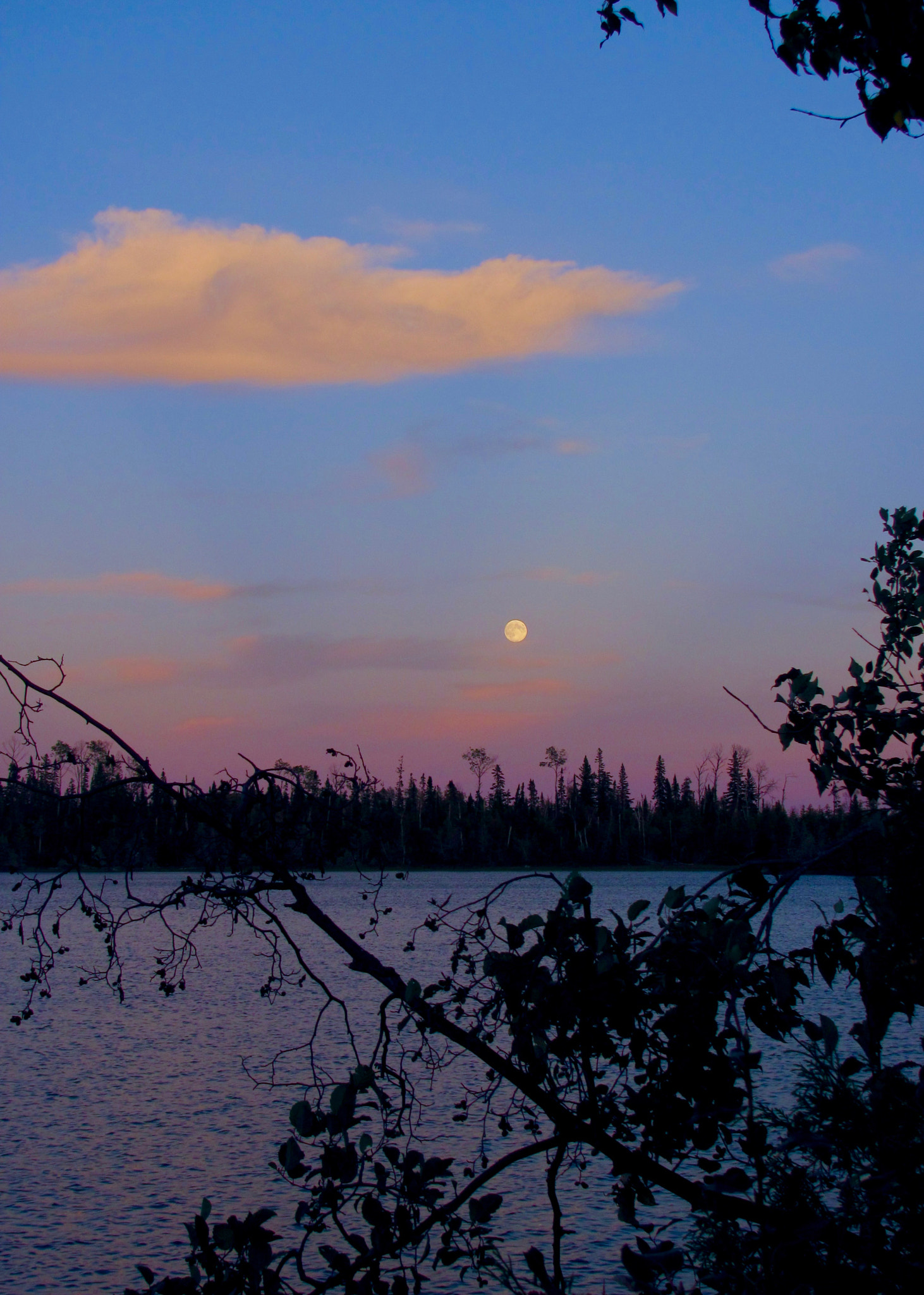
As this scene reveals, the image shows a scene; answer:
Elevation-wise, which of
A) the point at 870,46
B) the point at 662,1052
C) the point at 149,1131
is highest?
the point at 870,46

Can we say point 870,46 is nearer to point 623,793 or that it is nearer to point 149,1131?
point 149,1131

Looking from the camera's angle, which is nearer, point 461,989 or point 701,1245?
point 461,989

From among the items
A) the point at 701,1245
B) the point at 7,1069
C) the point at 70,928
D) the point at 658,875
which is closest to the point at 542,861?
the point at 658,875

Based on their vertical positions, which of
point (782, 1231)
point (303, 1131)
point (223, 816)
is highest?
point (223, 816)

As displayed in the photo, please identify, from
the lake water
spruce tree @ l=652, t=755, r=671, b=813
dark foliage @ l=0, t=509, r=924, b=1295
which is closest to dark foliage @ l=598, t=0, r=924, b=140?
dark foliage @ l=0, t=509, r=924, b=1295

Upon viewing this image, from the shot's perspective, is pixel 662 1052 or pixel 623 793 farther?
pixel 623 793

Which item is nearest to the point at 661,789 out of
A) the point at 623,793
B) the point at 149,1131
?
the point at 623,793

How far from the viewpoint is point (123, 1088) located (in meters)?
29.5

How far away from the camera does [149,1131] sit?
83.6ft

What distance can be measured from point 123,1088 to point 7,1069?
4.52 m

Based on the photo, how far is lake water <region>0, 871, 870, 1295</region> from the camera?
60.2 ft

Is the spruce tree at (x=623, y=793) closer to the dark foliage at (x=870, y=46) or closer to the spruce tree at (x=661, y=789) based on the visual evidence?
the spruce tree at (x=661, y=789)

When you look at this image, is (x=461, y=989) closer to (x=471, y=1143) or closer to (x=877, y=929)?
(x=877, y=929)

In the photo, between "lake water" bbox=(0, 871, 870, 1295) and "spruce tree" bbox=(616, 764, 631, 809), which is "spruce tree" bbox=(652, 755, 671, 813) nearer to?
"spruce tree" bbox=(616, 764, 631, 809)
